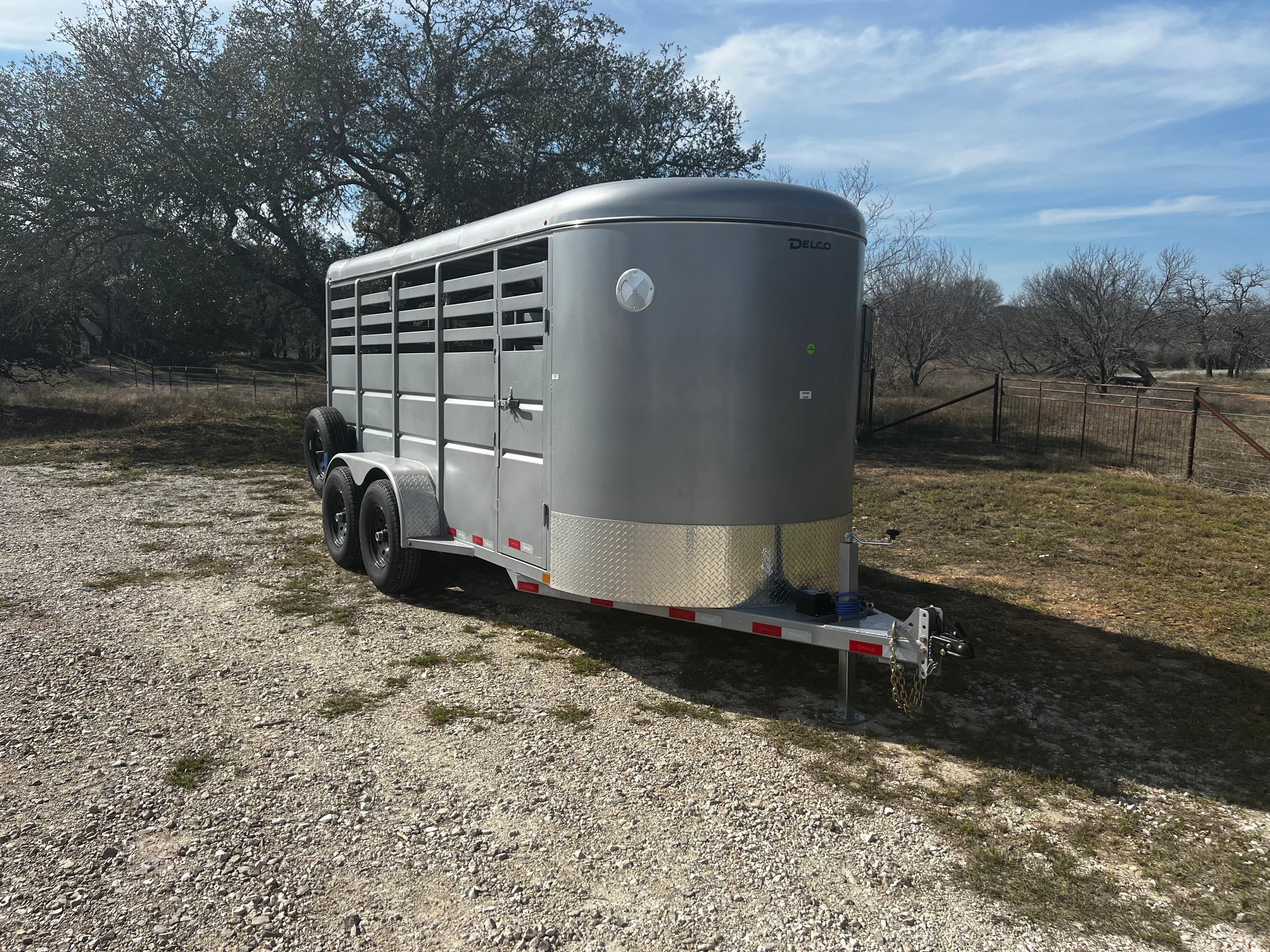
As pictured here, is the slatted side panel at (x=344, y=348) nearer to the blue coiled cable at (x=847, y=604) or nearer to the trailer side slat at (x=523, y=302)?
the trailer side slat at (x=523, y=302)

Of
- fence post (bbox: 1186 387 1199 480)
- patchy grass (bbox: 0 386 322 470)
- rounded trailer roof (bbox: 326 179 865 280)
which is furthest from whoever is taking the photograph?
patchy grass (bbox: 0 386 322 470)

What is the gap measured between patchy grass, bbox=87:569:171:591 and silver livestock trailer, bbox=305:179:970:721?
11.7ft

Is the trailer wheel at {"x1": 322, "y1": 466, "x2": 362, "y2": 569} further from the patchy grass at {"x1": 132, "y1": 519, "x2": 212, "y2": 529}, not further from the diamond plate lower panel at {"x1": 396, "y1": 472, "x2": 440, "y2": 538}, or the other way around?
the patchy grass at {"x1": 132, "y1": 519, "x2": 212, "y2": 529}

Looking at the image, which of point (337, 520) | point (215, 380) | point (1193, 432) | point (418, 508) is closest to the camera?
point (418, 508)

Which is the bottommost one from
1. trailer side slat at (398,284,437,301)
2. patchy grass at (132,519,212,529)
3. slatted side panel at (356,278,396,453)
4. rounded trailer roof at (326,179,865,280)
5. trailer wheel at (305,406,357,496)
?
patchy grass at (132,519,212,529)

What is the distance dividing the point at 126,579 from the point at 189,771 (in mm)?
3851

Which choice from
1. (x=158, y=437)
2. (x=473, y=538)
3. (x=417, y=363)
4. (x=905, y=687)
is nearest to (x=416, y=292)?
(x=417, y=363)

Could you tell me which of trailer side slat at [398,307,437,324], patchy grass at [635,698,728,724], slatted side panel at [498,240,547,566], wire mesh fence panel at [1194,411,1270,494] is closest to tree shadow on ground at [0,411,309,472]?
trailer side slat at [398,307,437,324]

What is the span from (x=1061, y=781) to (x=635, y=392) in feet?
8.94

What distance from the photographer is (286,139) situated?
53.1ft

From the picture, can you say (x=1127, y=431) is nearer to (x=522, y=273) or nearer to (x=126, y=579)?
(x=522, y=273)

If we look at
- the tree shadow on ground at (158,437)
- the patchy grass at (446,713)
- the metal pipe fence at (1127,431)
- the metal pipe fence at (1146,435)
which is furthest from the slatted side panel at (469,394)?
the metal pipe fence at (1146,435)

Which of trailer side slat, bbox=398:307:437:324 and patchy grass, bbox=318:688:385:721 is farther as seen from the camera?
trailer side slat, bbox=398:307:437:324

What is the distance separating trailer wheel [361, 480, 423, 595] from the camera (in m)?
6.57
